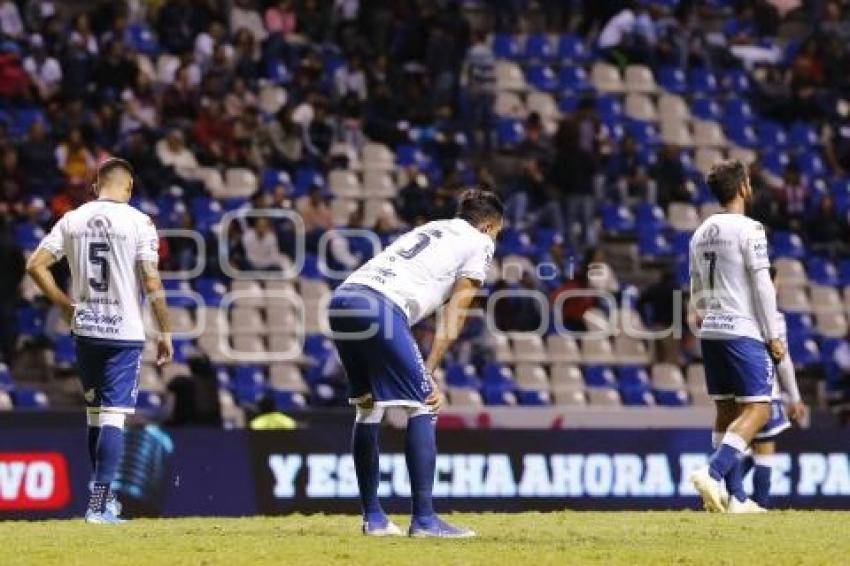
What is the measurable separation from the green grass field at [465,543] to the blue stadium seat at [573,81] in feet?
52.0

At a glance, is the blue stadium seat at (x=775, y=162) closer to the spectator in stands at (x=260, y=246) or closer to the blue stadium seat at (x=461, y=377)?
the blue stadium seat at (x=461, y=377)

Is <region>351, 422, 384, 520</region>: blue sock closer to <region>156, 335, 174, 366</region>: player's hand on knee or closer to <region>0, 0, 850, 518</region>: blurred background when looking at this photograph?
<region>156, 335, 174, 366</region>: player's hand on knee

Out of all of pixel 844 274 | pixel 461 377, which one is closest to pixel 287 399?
pixel 461 377

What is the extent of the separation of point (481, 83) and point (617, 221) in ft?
10.7

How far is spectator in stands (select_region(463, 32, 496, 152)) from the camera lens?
95.5ft

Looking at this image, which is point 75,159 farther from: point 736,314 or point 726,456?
point 726,456

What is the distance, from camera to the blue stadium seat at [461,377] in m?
24.5

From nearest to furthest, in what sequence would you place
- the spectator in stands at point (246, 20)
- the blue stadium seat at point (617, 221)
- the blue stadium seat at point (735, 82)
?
the blue stadium seat at point (617, 221), the spectator in stands at point (246, 20), the blue stadium seat at point (735, 82)

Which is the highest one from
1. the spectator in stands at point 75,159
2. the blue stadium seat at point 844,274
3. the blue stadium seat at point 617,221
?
the spectator in stands at point 75,159

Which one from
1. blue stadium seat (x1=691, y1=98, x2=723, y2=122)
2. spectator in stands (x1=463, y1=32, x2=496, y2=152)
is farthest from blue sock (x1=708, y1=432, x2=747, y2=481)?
blue stadium seat (x1=691, y1=98, x2=723, y2=122)

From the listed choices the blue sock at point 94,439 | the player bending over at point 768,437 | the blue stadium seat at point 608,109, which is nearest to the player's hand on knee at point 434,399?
the blue sock at point 94,439

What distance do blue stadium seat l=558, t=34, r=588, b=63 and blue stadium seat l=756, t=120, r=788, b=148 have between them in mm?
2955

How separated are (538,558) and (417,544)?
0.84m

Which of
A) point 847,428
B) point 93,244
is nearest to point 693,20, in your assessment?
point 847,428
